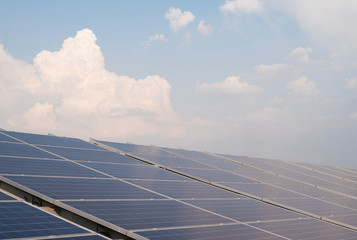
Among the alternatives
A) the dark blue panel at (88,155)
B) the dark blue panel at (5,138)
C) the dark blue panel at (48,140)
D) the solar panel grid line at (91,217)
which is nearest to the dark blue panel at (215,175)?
the dark blue panel at (88,155)

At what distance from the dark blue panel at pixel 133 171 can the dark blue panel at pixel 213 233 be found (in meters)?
7.33

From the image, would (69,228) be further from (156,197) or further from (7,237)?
(156,197)

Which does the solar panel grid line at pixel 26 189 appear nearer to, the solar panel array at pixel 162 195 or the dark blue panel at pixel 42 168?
the solar panel array at pixel 162 195

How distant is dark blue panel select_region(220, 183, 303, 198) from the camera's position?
25325 mm

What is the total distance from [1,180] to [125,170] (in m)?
8.58

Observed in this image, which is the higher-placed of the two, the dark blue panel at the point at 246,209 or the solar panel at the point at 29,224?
the dark blue panel at the point at 246,209

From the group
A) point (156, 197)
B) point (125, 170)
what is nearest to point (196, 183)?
point (125, 170)

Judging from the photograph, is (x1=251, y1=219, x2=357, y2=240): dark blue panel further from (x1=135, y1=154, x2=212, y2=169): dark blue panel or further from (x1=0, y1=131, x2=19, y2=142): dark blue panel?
(x1=0, y1=131, x2=19, y2=142): dark blue panel

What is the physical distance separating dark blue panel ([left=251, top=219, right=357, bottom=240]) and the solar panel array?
5cm

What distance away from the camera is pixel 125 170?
23062mm

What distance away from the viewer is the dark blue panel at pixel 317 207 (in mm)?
23442

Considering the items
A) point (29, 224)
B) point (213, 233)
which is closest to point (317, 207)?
point (213, 233)

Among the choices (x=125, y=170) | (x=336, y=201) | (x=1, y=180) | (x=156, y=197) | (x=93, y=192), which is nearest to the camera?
(x=1, y=180)

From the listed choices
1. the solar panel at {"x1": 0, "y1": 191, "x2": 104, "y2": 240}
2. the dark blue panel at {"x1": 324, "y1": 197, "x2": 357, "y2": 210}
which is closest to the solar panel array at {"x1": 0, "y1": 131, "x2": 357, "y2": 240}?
the dark blue panel at {"x1": 324, "y1": 197, "x2": 357, "y2": 210}
